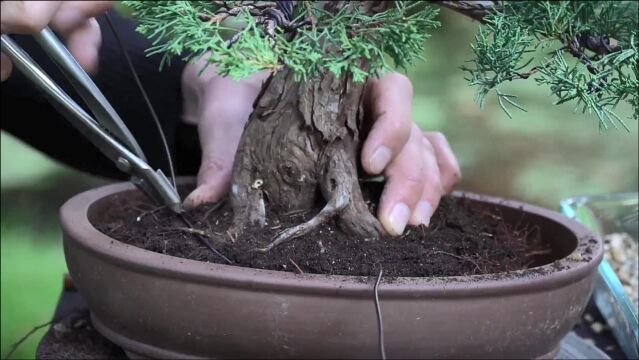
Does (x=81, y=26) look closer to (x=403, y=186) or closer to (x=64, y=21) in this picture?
(x=64, y=21)

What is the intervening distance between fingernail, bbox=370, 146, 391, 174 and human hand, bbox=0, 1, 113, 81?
1.16ft

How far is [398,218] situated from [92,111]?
34 centimetres

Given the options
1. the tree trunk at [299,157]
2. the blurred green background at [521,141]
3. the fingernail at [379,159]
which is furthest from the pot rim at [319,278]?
the blurred green background at [521,141]

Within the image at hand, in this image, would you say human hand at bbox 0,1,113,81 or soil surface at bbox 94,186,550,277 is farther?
soil surface at bbox 94,186,550,277

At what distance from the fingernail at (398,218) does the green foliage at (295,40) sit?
0.24m

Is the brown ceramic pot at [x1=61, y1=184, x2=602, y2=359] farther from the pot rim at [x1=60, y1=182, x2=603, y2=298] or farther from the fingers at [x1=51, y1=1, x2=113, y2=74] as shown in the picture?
the fingers at [x1=51, y1=1, x2=113, y2=74]

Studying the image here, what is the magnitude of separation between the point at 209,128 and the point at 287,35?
0.31m

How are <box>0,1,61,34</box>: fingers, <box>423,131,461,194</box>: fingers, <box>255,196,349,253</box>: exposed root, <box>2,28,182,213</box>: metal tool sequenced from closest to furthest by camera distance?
<box>0,1,61,34</box>: fingers < <box>2,28,182,213</box>: metal tool < <box>255,196,349,253</box>: exposed root < <box>423,131,461,194</box>: fingers

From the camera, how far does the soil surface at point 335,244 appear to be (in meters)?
0.61

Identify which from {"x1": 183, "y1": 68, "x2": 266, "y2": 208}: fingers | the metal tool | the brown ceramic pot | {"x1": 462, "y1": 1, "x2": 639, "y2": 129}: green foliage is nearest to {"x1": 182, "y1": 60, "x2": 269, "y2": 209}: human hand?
{"x1": 183, "y1": 68, "x2": 266, "y2": 208}: fingers

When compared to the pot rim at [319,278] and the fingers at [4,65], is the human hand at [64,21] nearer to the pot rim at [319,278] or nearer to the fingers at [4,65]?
the fingers at [4,65]

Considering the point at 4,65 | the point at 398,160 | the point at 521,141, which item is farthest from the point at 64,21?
the point at 521,141

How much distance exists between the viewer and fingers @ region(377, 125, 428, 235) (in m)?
0.74

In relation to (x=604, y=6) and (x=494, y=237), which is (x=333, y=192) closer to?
(x=494, y=237)
